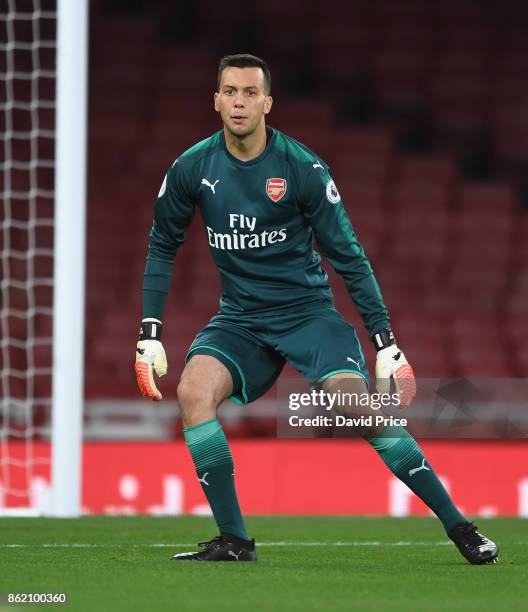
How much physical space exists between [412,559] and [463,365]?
6857 millimetres

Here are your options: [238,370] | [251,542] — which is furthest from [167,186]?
[251,542]

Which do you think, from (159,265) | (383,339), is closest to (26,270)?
(159,265)

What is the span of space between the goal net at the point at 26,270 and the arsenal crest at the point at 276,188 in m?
2.65

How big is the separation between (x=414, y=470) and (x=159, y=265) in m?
1.10

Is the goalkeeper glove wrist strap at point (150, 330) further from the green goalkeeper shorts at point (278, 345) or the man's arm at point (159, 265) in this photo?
the green goalkeeper shorts at point (278, 345)

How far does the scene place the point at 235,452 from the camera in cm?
846

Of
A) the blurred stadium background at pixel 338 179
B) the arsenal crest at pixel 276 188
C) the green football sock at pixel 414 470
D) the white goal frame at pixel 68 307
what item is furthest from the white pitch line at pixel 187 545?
the blurred stadium background at pixel 338 179

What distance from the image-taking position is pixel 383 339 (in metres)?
4.70

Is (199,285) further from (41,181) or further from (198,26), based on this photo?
(198,26)

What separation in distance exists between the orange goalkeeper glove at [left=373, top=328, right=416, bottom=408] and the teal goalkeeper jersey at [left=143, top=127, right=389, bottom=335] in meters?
0.07

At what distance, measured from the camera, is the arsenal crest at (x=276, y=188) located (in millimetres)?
4727

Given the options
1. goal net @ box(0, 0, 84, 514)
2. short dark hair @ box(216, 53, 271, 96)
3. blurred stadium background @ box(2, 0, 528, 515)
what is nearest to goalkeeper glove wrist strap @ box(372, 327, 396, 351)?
short dark hair @ box(216, 53, 271, 96)

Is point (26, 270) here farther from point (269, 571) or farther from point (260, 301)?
point (269, 571)

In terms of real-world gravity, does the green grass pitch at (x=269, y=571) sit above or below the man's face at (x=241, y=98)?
below
